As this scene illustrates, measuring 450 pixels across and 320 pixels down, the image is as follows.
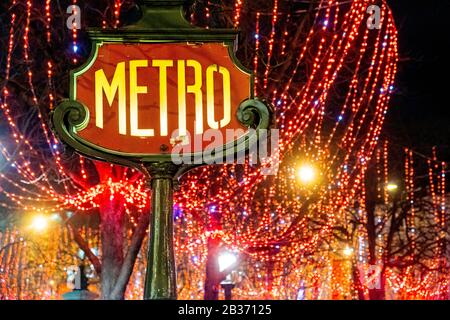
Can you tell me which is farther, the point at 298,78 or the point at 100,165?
the point at 298,78

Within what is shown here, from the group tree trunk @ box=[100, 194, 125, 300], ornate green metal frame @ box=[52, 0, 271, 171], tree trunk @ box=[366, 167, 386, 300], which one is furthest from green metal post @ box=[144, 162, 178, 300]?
tree trunk @ box=[366, 167, 386, 300]

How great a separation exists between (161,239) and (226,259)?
1867 cm

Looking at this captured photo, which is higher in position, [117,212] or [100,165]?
[100,165]

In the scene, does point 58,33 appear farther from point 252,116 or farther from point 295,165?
point 252,116

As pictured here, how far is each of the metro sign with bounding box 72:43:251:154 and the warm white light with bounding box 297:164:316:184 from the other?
12.4 meters

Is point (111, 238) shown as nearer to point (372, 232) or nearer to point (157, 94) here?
point (157, 94)

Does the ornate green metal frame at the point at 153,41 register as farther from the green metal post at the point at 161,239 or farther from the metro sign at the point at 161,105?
the green metal post at the point at 161,239

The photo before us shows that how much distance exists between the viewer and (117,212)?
15.7 m

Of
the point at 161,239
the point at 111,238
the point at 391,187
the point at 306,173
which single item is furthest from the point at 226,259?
the point at 161,239

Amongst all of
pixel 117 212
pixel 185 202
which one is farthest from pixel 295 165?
pixel 117 212

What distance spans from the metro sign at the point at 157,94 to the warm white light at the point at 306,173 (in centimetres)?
1240

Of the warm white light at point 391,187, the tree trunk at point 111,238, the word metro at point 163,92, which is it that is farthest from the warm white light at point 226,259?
the word metro at point 163,92

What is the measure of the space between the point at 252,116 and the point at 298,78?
1262cm

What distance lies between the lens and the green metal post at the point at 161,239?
4.97m
